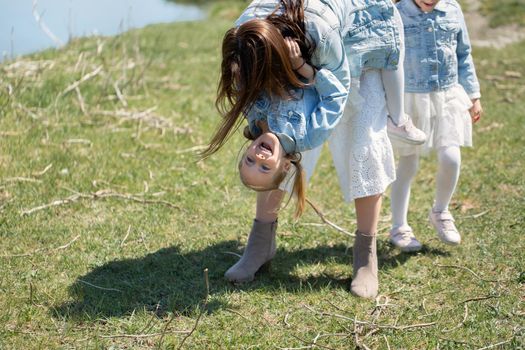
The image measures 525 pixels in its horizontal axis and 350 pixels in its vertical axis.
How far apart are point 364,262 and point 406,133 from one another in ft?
1.91

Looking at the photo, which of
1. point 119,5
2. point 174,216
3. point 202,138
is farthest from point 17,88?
point 119,5

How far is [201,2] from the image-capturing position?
1560cm

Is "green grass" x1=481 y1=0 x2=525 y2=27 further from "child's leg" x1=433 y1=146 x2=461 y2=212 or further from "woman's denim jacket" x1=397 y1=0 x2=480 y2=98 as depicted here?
"child's leg" x1=433 y1=146 x2=461 y2=212

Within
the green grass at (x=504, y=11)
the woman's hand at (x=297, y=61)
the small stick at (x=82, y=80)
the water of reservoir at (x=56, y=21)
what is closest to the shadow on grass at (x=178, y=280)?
the woman's hand at (x=297, y=61)

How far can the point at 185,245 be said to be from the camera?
12.3 ft

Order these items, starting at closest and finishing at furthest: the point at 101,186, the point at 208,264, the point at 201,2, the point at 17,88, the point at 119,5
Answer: the point at 208,264, the point at 101,186, the point at 17,88, the point at 119,5, the point at 201,2

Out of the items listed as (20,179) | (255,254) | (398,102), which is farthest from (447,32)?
(20,179)

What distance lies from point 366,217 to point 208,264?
0.78m

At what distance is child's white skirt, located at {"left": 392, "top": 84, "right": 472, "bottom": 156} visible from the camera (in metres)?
3.61

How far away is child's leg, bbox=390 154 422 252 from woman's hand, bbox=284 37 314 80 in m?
1.09

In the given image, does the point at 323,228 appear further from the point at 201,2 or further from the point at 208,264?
the point at 201,2

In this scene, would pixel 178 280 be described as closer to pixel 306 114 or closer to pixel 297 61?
pixel 306 114

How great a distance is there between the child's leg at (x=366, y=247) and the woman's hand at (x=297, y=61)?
2.19 ft

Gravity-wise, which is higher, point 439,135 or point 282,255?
point 439,135
